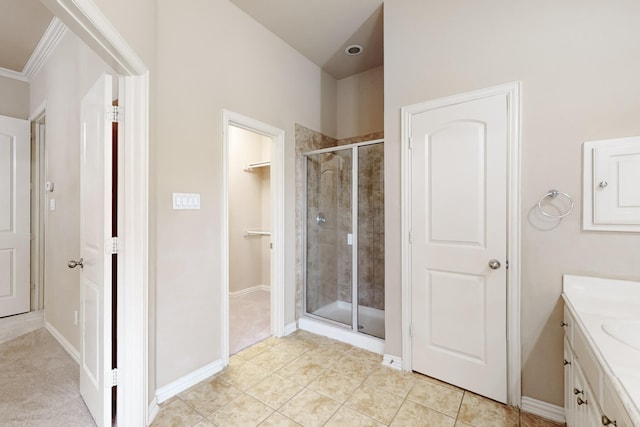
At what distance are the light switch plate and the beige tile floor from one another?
1289 millimetres

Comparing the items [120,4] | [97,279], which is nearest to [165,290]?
[97,279]

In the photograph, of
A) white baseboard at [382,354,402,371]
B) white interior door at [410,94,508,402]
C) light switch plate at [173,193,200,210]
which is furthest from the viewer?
white baseboard at [382,354,402,371]

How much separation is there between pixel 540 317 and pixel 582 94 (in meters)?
1.34

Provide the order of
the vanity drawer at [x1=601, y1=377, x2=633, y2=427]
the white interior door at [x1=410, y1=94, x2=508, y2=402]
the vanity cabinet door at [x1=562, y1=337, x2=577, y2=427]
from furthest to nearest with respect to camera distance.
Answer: the white interior door at [x1=410, y1=94, x2=508, y2=402] < the vanity cabinet door at [x1=562, y1=337, x2=577, y2=427] < the vanity drawer at [x1=601, y1=377, x2=633, y2=427]

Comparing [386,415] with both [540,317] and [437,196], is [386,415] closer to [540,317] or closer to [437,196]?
[540,317]

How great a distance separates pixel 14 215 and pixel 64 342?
1.83 meters

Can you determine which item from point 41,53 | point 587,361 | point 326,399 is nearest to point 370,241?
point 326,399

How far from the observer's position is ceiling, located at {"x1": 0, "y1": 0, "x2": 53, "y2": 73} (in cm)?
235

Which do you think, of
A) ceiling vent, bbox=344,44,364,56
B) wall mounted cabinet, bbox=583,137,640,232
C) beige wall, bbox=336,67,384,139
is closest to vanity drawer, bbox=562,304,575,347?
wall mounted cabinet, bbox=583,137,640,232

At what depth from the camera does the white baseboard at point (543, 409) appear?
1691mm

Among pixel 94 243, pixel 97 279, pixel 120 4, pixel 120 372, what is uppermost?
pixel 120 4

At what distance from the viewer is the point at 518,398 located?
1796mm

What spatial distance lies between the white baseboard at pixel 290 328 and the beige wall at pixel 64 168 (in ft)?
5.79

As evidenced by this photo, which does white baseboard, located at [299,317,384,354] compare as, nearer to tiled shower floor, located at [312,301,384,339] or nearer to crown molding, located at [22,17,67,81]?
tiled shower floor, located at [312,301,384,339]
